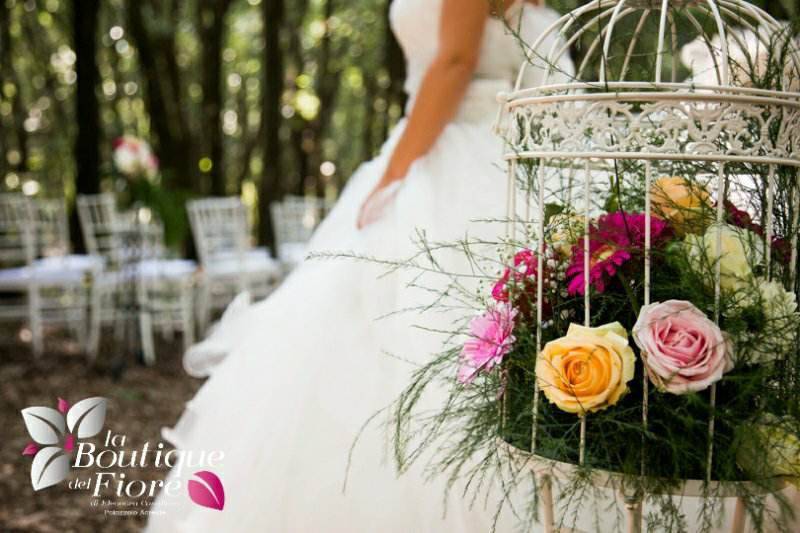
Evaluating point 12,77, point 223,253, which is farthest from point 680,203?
point 12,77

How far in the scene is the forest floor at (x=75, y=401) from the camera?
9.71 ft

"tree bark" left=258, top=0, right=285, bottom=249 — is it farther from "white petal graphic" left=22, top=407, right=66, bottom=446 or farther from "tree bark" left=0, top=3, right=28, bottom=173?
"white petal graphic" left=22, top=407, right=66, bottom=446

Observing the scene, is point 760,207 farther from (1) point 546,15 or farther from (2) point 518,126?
(1) point 546,15

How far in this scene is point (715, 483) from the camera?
3.50 ft

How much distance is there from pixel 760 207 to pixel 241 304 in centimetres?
206

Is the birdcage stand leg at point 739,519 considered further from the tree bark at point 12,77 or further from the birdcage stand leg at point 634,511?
the tree bark at point 12,77

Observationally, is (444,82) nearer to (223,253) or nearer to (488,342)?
(488,342)

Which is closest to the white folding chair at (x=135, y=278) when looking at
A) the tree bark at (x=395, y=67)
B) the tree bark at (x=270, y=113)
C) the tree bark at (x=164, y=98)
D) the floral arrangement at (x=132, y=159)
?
the floral arrangement at (x=132, y=159)

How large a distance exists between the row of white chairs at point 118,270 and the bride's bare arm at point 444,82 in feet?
10.0

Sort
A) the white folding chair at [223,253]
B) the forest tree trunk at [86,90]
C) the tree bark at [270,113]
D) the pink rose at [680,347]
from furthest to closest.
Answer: the tree bark at [270,113]
the forest tree trunk at [86,90]
the white folding chair at [223,253]
the pink rose at [680,347]

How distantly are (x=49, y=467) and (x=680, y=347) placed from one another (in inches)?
109

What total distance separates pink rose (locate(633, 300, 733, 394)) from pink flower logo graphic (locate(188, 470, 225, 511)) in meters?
1.34

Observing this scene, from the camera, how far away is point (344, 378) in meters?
2.03

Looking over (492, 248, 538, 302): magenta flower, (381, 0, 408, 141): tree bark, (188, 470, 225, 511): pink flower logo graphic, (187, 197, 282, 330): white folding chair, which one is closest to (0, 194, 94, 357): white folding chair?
(187, 197, 282, 330): white folding chair
